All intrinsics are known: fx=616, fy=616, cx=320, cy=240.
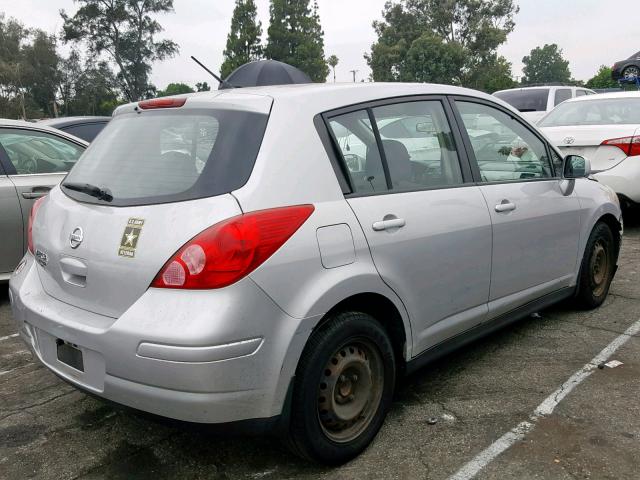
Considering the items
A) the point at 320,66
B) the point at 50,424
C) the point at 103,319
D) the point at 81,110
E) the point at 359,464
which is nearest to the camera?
the point at 103,319

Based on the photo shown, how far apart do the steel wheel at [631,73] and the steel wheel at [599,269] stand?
15071mm

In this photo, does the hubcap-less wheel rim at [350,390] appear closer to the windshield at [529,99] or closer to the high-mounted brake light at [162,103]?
the high-mounted brake light at [162,103]

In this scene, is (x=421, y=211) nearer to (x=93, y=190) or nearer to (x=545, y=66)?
(x=93, y=190)

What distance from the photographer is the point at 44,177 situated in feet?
16.6

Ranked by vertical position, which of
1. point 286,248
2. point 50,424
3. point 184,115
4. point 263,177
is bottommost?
point 50,424

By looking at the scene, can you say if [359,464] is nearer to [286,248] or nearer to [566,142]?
[286,248]

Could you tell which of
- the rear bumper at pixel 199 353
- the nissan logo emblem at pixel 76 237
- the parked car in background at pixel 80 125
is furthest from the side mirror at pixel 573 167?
the parked car in background at pixel 80 125

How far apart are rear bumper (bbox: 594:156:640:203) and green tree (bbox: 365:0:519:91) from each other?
49.2 m

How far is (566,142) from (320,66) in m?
60.8

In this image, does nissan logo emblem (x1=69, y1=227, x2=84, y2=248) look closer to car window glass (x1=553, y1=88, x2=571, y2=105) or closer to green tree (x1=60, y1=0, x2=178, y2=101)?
car window glass (x1=553, y1=88, x2=571, y2=105)

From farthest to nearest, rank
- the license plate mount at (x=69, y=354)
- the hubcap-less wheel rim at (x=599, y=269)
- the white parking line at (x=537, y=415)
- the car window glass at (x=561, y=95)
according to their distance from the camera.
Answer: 1. the car window glass at (x=561, y=95)
2. the hubcap-less wheel rim at (x=599, y=269)
3. the white parking line at (x=537, y=415)
4. the license plate mount at (x=69, y=354)

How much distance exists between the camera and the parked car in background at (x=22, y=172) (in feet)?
15.8

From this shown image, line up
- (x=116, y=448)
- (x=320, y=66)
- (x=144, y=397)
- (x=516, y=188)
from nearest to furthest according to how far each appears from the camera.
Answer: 1. (x=144, y=397)
2. (x=116, y=448)
3. (x=516, y=188)
4. (x=320, y=66)

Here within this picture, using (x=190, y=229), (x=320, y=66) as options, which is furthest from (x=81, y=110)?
(x=190, y=229)
